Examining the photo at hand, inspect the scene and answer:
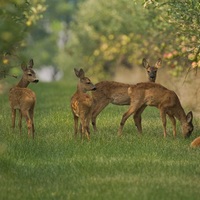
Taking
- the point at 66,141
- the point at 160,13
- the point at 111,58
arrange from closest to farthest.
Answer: the point at 66,141, the point at 160,13, the point at 111,58

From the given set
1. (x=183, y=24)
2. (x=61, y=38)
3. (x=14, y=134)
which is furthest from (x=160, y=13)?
(x=61, y=38)

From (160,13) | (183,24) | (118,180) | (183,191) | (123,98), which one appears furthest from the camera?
(160,13)

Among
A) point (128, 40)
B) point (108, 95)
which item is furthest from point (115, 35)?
point (108, 95)

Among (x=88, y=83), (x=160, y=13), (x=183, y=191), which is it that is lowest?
(x=183, y=191)

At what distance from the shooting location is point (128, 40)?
29.4 metres

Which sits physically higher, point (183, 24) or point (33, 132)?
point (183, 24)

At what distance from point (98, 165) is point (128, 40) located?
54.8 feet

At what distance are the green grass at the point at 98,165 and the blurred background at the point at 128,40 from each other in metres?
1.49

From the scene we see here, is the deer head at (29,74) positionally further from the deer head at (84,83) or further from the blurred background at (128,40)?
the deer head at (84,83)

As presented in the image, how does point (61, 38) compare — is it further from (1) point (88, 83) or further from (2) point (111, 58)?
(1) point (88, 83)

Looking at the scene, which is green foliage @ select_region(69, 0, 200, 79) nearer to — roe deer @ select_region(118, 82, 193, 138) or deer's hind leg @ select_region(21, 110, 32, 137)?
roe deer @ select_region(118, 82, 193, 138)

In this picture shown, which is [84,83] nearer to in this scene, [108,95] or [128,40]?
[108,95]

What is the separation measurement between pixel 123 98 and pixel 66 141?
230 cm

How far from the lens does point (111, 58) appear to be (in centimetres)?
3844
